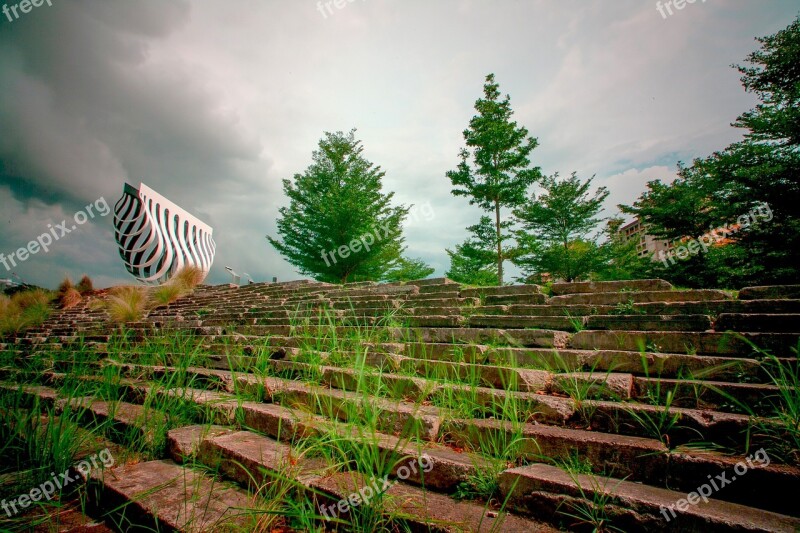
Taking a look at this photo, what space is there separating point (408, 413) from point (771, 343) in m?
2.38

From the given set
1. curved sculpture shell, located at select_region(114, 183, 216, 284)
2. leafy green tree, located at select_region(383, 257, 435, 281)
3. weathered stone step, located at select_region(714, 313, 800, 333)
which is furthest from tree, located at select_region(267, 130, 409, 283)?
weathered stone step, located at select_region(714, 313, 800, 333)

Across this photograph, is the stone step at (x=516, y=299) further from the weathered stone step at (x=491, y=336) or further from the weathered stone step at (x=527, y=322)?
the weathered stone step at (x=491, y=336)

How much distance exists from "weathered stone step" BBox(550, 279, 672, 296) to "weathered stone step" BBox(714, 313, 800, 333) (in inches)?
34.3

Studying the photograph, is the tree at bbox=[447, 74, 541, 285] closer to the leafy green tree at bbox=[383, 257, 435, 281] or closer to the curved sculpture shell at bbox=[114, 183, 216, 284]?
the leafy green tree at bbox=[383, 257, 435, 281]

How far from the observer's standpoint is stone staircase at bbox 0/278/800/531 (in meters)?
1.10

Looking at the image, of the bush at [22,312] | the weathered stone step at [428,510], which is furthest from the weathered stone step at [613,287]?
the bush at [22,312]

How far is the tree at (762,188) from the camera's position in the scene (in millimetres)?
8750

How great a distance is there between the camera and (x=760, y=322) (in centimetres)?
212

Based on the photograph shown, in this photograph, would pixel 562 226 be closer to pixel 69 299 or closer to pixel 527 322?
pixel 527 322

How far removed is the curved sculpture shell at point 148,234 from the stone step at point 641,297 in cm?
2456

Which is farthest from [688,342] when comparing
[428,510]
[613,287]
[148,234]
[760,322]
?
[148,234]

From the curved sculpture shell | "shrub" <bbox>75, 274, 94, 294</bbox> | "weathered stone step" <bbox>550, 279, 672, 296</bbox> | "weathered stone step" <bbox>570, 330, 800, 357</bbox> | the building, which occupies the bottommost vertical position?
"weathered stone step" <bbox>570, 330, 800, 357</bbox>

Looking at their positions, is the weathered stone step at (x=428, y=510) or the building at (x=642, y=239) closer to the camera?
the weathered stone step at (x=428, y=510)

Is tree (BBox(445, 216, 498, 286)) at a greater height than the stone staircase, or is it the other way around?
tree (BBox(445, 216, 498, 286))
